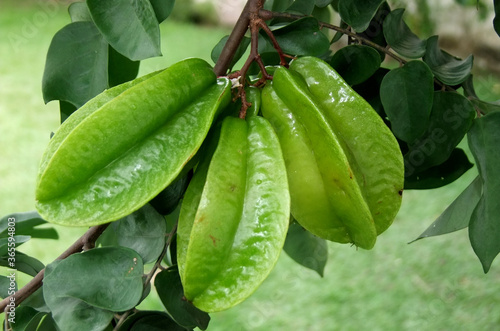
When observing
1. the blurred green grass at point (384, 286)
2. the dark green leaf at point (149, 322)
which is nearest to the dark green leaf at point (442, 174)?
the dark green leaf at point (149, 322)

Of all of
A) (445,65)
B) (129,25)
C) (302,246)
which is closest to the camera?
(129,25)

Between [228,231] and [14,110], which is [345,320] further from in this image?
[14,110]

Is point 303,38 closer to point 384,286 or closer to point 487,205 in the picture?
point 487,205

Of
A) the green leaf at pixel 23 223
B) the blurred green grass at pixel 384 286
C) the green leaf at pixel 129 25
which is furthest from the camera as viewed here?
the blurred green grass at pixel 384 286

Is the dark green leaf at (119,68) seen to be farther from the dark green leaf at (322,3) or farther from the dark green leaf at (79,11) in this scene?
the dark green leaf at (322,3)

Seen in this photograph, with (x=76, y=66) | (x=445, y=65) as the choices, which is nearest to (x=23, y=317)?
(x=76, y=66)

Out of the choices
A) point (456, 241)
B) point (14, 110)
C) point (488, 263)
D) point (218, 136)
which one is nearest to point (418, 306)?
point (456, 241)

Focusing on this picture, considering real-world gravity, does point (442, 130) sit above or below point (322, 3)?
below
